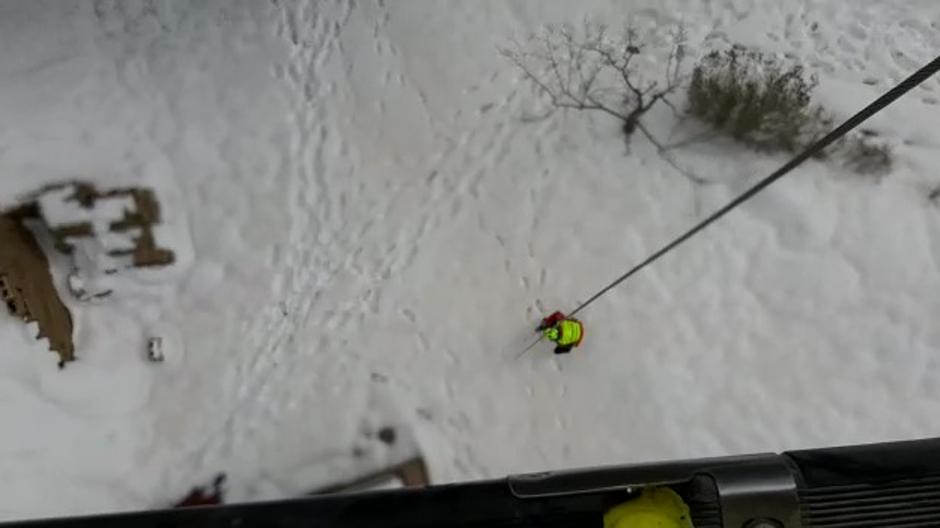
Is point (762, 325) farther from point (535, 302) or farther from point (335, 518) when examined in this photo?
point (335, 518)

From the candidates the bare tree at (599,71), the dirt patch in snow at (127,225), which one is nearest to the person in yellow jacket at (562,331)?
the bare tree at (599,71)

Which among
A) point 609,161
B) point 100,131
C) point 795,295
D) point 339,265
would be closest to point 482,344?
point 339,265

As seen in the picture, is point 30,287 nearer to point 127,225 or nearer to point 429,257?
point 127,225

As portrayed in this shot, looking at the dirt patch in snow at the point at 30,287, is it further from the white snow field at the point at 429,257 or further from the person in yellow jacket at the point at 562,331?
the person in yellow jacket at the point at 562,331

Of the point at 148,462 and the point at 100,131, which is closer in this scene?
the point at 148,462

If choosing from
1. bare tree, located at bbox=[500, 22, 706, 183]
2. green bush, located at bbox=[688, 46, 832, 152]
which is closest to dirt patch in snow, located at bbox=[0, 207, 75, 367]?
bare tree, located at bbox=[500, 22, 706, 183]

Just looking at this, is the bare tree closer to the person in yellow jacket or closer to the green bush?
the green bush

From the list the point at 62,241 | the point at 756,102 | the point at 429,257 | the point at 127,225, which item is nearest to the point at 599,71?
the point at 756,102
